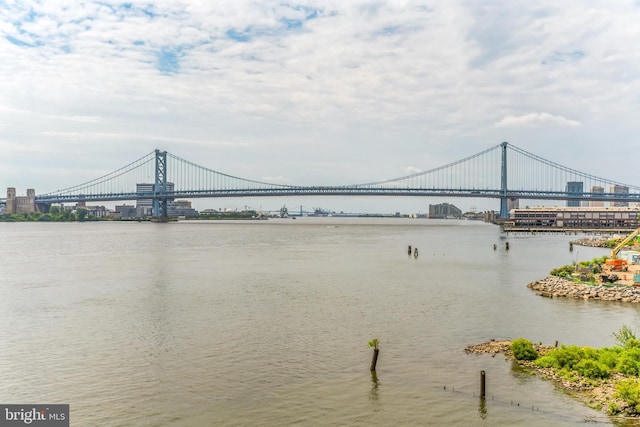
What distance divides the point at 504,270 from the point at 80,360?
3187 centimetres

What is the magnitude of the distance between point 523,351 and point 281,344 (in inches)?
305

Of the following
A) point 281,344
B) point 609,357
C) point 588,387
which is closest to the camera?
point 588,387

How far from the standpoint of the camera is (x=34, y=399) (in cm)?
1338

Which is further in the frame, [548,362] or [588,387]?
[548,362]

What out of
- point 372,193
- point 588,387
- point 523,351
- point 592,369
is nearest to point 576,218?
point 372,193

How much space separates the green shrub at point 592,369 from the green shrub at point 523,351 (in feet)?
5.38

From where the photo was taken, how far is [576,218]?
119188mm

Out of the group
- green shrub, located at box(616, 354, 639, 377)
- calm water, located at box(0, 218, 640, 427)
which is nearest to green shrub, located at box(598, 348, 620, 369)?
green shrub, located at box(616, 354, 639, 377)

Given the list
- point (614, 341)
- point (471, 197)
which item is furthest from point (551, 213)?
point (614, 341)

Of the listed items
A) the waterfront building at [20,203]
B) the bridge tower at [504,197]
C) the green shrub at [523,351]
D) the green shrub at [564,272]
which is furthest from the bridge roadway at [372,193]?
the green shrub at [523,351]

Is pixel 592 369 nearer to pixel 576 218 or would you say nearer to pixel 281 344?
pixel 281 344

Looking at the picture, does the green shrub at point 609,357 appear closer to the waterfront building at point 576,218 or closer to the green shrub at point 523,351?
the green shrub at point 523,351

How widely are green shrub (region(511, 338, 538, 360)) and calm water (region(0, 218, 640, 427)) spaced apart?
0.80 meters

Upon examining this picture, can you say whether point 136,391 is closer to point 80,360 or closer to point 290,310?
point 80,360
